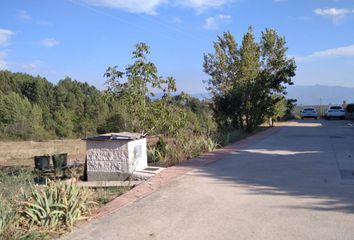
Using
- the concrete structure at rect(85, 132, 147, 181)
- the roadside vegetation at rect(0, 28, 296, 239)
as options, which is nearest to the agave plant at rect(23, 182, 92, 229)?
the roadside vegetation at rect(0, 28, 296, 239)

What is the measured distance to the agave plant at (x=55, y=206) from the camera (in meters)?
6.32

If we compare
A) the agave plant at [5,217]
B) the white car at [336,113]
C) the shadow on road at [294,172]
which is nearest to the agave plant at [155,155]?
the shadow on road at [294,172]

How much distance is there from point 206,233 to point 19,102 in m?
70.2

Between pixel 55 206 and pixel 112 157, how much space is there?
430 cm

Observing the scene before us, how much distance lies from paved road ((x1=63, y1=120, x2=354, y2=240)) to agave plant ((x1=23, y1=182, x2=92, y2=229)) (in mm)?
347

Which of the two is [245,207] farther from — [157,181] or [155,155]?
[155,155]

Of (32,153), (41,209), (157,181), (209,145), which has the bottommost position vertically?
(32,153)

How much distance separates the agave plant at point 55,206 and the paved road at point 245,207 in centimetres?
35

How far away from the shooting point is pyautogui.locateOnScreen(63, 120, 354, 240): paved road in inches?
237

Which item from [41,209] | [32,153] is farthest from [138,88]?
[32,153]

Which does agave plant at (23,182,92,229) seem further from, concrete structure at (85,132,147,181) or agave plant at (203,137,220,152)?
agave plant at (203,137,220,152)

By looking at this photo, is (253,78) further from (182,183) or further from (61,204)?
(61,204)

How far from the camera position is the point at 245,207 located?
7.25 meters

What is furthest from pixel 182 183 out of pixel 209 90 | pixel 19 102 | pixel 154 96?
pixel 19 102
